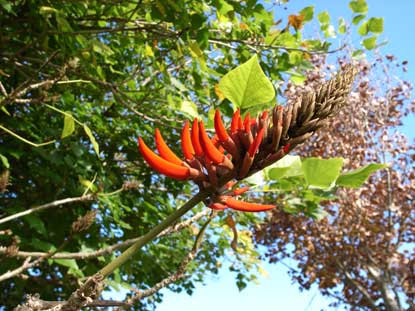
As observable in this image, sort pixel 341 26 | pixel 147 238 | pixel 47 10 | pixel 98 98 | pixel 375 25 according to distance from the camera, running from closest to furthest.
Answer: pixel 147 238 < pixel 47 10 < pixel 375 25 < pixel 341 26 < pixel 98 98

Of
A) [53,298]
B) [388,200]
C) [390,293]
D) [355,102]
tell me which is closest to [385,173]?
[388,200]

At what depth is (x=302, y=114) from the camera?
66 centimetres

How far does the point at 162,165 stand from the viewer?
0.62 metres

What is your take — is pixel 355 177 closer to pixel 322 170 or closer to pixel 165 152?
pixel 322 170

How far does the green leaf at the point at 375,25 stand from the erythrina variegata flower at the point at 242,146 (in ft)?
7.47

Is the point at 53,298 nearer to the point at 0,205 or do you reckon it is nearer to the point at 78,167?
the point at 0,205

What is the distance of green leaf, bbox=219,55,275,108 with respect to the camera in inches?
36.0

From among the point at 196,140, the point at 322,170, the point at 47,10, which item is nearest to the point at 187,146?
the point at 196,140

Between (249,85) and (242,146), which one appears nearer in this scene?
(242,146)

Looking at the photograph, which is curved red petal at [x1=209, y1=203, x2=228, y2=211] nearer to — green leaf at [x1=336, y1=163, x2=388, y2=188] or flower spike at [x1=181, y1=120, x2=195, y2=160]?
flower spike at [x1=181, y1=120, x2=195, y2=160]

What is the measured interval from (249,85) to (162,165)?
0.38 m

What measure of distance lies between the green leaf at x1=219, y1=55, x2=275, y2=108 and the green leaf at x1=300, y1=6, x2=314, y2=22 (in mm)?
2366

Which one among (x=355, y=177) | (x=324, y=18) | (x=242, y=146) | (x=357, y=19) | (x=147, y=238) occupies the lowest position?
(x=147, y=238)

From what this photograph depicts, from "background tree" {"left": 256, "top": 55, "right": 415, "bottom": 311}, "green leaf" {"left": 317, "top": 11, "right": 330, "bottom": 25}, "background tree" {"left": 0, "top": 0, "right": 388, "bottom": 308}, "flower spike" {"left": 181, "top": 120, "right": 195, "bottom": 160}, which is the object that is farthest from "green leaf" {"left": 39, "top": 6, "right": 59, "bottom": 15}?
"background tree" {"left": 256, "top": 55, "right": 415, "bottom": 311}
